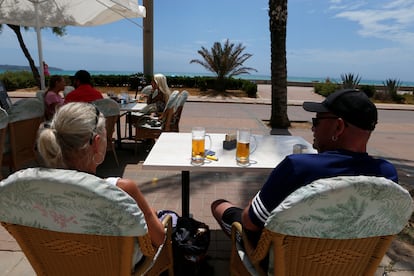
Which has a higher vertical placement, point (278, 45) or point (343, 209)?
point (278, 45)

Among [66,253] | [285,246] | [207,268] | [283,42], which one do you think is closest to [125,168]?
[207,268]

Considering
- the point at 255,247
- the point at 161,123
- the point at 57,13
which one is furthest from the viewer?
the point at 57,13

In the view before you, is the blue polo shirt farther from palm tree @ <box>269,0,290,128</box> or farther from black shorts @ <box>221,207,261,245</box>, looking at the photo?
palm tree @ <box>269,0,290,128</box>

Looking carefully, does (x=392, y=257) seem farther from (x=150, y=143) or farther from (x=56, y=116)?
(x=150, y=143)

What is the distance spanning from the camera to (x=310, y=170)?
4.43ft

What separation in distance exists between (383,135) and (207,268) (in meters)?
7.31

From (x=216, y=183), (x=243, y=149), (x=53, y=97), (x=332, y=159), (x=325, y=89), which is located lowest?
(x=216, y=183)

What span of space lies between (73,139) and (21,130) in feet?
9.51

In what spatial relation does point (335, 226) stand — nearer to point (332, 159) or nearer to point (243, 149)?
point (332, 159)

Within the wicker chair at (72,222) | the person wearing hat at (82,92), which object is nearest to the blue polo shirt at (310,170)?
the wicker chair at (72,222)

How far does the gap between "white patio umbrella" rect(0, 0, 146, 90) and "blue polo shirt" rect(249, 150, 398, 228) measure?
554cm

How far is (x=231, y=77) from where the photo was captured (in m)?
19.1

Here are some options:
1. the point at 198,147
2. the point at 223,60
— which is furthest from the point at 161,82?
the point at 223,60

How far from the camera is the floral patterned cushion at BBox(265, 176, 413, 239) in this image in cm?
116
